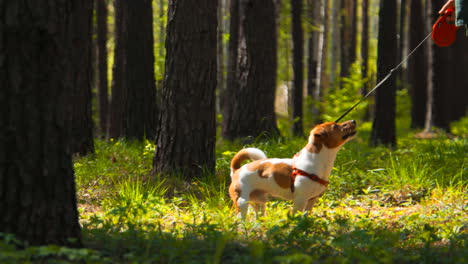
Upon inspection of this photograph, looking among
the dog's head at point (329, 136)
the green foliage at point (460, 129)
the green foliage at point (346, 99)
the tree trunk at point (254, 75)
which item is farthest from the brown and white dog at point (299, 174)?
the green foliage at point (346, 99)

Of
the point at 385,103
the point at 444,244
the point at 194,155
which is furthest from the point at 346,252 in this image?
the point at 385,103

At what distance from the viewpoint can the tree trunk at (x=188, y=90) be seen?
694cm

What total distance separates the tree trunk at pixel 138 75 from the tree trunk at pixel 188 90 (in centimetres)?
346

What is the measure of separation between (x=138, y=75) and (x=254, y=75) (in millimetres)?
2279

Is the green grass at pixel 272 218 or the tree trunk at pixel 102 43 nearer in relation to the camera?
the green grass at pixel 272 218

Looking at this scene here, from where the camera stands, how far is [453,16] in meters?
6.23

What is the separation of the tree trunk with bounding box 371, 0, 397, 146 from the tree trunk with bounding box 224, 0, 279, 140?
212cm

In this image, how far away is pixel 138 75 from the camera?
10469mm

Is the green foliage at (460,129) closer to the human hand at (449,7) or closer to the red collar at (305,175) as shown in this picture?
the human hand at (449,7)

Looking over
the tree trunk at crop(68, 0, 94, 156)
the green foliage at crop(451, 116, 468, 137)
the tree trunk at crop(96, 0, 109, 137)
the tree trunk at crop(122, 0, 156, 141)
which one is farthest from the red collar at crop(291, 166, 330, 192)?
the tree trunk at crop(96, 0, 109, 137)

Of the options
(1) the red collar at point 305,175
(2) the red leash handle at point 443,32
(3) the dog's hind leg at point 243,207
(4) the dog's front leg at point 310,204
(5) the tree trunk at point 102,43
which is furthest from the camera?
(5) the tree trunk at point 102,43

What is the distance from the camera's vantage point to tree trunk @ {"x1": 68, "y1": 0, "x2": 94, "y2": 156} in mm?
9008

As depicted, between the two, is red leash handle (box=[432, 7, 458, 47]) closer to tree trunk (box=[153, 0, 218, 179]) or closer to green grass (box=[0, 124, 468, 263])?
green grass (box=[0, 124, 468, 263])

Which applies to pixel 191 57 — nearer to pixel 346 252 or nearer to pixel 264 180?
pixel 264 180
